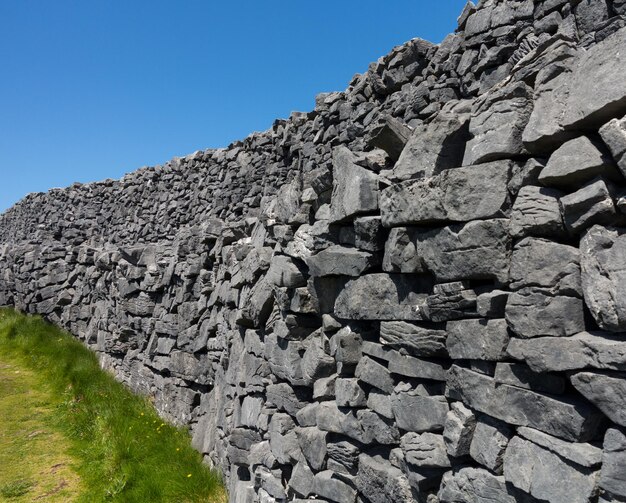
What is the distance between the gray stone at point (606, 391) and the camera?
2.30 m

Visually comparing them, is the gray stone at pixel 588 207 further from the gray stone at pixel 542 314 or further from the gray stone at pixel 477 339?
the gray stone at pixel 477 339

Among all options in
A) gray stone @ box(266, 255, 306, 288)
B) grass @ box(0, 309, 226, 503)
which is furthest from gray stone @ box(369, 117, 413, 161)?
grass @ box(0, 309, 226, 503)

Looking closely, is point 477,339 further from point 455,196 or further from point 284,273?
point 284,273

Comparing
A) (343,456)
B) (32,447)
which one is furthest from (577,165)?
(32,447)

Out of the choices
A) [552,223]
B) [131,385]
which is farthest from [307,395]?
[131,385]

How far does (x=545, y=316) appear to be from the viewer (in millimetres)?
2635

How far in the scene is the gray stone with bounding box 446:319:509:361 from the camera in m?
2.86

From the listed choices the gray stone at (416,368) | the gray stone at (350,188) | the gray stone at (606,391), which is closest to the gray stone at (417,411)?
the gray stone at (416,368)

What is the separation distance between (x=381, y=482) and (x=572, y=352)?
1.77 m

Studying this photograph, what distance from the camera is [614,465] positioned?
7.56ft

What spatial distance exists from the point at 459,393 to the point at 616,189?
4.73 feet

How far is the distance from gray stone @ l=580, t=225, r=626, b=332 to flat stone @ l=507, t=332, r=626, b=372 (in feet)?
0.26

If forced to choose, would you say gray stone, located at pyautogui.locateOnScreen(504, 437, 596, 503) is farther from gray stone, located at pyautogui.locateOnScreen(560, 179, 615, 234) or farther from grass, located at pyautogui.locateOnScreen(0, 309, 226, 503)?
grass, located at pyautogui.locateOnScreen(0, 309, 226, 503)

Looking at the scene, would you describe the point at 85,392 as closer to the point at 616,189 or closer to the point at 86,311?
the point at 86,311
